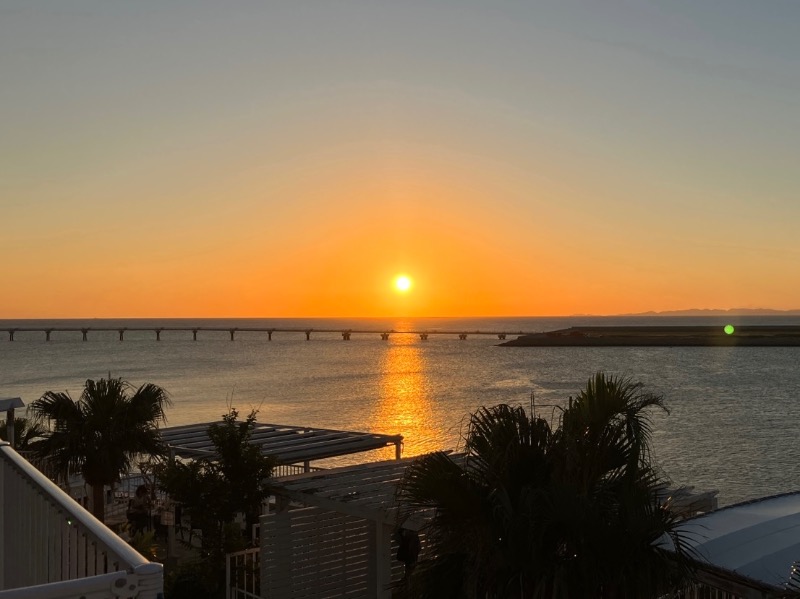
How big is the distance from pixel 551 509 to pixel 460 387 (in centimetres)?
8697

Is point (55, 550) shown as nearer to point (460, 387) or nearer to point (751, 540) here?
point (751, 540)

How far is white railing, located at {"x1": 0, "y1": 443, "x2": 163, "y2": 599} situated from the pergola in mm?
12466

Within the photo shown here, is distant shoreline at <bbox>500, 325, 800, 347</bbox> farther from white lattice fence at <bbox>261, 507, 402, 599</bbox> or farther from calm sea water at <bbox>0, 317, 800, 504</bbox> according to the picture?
white lattice fence at <bbox>261, 507, 402, 599</bbox>

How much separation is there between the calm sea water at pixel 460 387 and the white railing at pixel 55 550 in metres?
5.09

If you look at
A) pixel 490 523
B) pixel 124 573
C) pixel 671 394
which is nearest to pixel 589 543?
pixel 490 523

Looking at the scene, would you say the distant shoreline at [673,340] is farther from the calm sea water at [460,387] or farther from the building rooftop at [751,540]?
the building rooftop at [751,540]

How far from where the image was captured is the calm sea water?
44.9m

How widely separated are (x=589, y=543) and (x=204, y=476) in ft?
32.5

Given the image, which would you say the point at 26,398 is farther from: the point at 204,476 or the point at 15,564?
the point at 15,564

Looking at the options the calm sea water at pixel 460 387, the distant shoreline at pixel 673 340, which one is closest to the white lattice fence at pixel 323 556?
the calm sea water at pixel 460 387

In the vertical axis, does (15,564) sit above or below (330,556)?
above

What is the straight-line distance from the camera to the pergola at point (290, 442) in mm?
17516

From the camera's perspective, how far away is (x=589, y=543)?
6410 millimetres

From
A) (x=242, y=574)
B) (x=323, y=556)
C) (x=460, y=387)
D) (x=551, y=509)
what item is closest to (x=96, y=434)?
(x=242, y=574)
